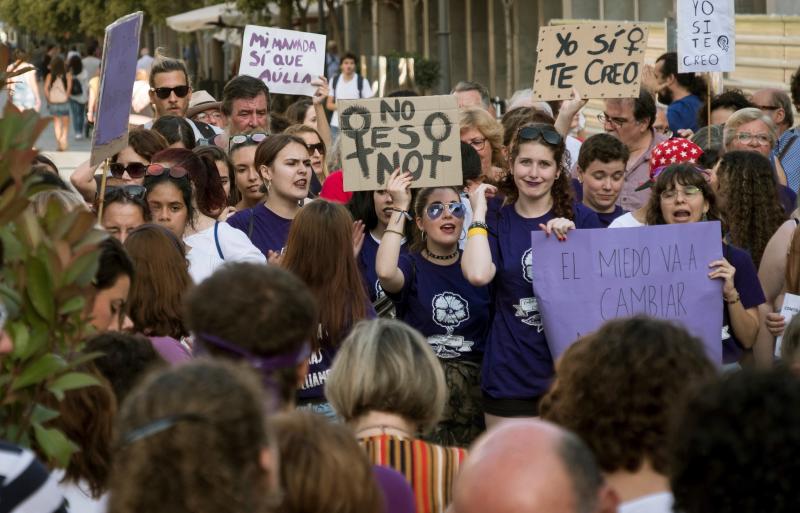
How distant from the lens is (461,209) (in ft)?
20.8

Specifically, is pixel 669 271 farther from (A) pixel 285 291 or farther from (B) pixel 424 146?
(A) pixel 285 291

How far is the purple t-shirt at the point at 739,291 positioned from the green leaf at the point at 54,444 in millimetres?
3564

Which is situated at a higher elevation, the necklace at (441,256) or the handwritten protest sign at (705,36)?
the handwritten protest sign at (705,36)

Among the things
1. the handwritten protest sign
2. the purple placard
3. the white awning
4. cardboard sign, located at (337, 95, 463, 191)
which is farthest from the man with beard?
the white awning

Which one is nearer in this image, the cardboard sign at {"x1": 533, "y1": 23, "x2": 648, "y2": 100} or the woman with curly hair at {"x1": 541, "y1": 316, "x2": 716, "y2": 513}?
the woman with curly hair at {"x1": 541, "y1": 316, "x2": 716, "y2": 513}

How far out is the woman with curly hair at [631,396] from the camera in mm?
3242

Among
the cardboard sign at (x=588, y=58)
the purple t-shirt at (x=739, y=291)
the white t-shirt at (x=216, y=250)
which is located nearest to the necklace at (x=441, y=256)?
the white t-shirt at (x=216, y=250)

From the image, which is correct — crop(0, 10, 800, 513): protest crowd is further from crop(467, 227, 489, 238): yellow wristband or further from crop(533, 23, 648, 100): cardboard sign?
crop(533, 23, 648, 100): cardboard sign

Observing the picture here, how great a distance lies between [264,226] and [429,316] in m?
1.12

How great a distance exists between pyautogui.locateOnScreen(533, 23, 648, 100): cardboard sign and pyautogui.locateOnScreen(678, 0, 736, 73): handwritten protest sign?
1325mm

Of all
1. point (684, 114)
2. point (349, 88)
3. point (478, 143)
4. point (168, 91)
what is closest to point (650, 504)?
point (478, 143)

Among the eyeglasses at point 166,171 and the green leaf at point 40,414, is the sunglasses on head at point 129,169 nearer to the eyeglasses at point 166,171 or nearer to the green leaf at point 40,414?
the eyeglasses at point 166,171

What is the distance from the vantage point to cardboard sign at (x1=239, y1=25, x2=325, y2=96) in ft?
38.3

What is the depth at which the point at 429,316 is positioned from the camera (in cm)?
607
